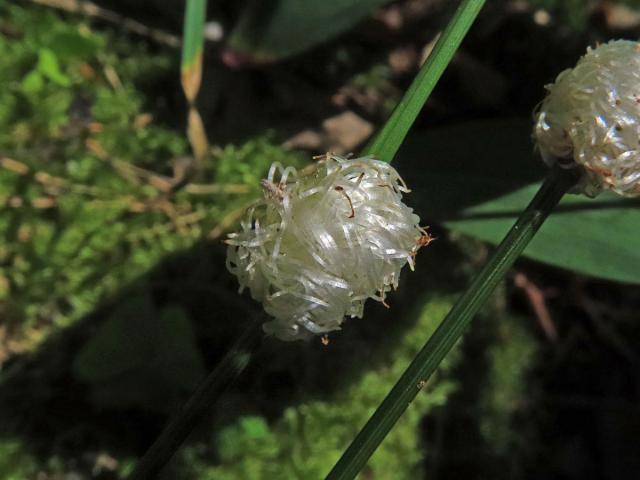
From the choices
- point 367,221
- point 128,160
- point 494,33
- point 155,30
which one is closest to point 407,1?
point 494,33

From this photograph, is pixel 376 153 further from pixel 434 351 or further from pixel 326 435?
pixel 326 435

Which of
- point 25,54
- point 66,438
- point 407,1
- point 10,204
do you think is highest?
point 407,1

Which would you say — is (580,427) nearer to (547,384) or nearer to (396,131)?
(547,384)

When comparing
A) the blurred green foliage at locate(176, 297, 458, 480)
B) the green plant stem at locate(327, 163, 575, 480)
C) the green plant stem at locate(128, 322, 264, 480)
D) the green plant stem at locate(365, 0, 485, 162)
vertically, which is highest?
the green plant stem at locate(365, 0, 485, 162)

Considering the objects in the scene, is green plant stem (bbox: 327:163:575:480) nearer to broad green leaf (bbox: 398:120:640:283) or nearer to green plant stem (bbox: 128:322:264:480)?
green plant stem (bbox: 128:322:264:480)

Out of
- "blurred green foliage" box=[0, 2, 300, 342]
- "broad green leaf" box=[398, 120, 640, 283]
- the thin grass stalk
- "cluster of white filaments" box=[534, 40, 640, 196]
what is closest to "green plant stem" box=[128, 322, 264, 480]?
the thin grass stalk

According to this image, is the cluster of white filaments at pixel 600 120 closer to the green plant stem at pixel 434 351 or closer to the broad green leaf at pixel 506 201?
the green plant stem at pixel 434 351

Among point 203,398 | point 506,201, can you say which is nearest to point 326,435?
point 506,201
